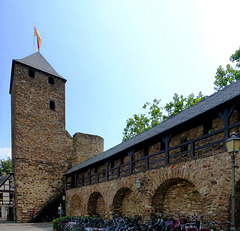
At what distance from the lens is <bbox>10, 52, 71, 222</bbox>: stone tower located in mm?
19922

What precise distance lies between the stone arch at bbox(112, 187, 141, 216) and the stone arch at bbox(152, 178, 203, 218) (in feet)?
8.09

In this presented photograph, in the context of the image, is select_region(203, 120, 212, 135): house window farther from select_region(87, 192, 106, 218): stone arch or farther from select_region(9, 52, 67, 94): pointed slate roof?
select_region(9, 52, 67, 94): pointed slate roof

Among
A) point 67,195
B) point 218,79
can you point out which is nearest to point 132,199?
point 67,195

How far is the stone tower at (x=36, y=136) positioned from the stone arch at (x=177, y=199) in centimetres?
1361

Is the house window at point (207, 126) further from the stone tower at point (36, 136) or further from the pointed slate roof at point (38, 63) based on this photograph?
the pointed slate roof at point (38, 63)

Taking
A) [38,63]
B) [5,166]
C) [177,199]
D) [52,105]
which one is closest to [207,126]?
[177,199]

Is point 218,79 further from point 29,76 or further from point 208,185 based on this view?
point 29,76

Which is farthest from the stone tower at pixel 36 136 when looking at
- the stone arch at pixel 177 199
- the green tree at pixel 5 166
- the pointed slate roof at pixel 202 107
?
the green tree at pixel 5 166

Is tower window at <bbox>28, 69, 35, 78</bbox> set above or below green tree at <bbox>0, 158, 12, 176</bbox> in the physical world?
above

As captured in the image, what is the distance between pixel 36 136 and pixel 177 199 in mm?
15306

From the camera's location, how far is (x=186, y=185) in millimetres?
9047

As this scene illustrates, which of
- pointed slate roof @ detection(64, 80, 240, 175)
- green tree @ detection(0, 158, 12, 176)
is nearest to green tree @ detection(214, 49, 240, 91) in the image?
pointed slate roof @ detection(64, 80, 240, 175)

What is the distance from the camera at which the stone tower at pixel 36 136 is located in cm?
1992

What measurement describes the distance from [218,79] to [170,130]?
42.7ft
